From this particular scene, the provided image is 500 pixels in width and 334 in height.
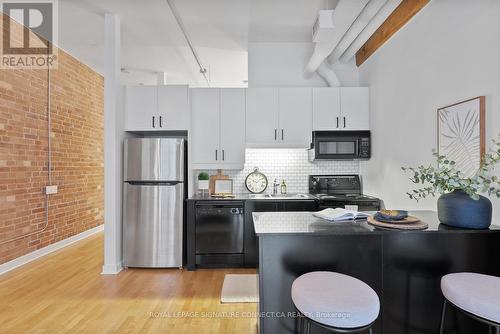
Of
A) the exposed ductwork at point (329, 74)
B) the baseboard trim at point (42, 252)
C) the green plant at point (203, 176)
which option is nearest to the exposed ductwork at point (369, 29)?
the exposed ductwork at point (329, 74)

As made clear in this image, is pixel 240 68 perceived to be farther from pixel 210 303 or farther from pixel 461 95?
pixel 210 303

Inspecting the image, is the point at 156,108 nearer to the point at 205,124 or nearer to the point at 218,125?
the point at 205,124

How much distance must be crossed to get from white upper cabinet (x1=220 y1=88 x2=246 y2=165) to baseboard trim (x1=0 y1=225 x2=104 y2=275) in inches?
114

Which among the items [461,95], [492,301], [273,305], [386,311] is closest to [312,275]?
[273,305]

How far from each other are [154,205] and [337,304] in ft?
9.15

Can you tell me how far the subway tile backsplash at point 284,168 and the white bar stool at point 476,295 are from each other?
Answer: 2.72m

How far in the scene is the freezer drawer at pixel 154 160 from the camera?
11.7 feet

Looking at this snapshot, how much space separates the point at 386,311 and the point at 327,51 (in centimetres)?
270

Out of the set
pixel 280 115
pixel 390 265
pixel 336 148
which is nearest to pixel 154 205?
pixel 280 115

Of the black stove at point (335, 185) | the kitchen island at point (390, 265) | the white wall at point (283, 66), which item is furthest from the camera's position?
the white wall at point (283, 66)

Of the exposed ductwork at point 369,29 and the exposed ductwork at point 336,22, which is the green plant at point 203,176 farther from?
the exposed ductwork at point 369,29

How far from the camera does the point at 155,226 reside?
358 centimetres

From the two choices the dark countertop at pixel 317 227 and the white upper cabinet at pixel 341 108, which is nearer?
the dark countertop at pixel 317 227

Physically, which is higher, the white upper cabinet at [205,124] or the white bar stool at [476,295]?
the white upper cabinet at [205,124]
